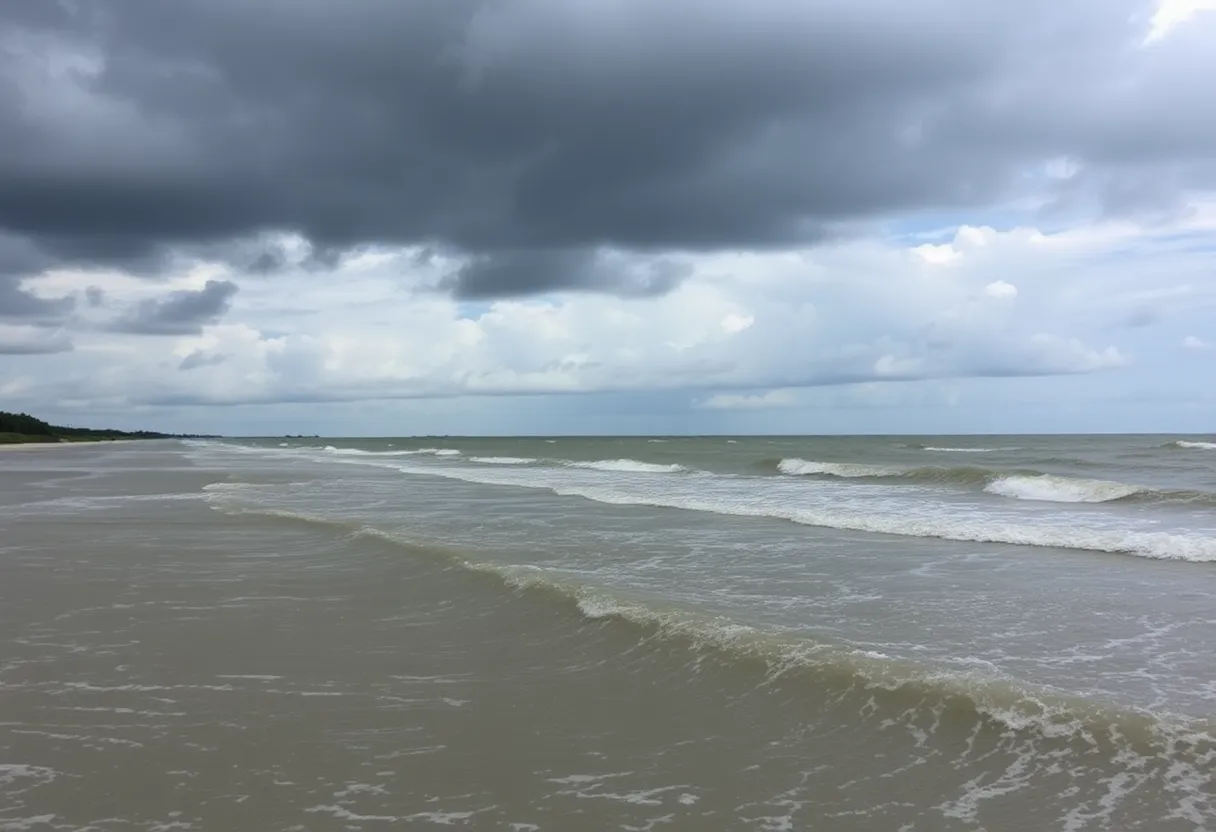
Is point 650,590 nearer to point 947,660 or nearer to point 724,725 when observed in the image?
point 947,660

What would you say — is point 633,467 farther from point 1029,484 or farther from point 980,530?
point 980,530

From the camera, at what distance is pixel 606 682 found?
296 inches

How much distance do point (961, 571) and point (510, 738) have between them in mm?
9912

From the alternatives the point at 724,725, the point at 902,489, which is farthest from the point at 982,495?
the point at 724,725

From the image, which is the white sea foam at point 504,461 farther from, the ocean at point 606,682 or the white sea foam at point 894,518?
the ocean at point 606,682

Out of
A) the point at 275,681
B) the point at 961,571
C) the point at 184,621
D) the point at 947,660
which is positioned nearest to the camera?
the point at 275,681

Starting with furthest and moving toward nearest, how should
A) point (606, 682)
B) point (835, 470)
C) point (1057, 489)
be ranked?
1. point (835, 470)
2. point (1057, 489)
3. point (606, 682)

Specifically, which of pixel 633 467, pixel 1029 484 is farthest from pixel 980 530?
pixel 633 467

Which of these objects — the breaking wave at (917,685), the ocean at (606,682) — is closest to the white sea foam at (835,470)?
the ocean at (606,682)

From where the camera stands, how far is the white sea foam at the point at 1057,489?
2702 centimetres

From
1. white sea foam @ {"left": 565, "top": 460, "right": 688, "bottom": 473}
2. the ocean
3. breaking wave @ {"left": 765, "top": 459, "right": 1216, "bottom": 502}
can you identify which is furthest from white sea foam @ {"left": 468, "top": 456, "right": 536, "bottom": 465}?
the ocean

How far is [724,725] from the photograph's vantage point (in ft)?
21.0

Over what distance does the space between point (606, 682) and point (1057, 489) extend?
26263 millimetres

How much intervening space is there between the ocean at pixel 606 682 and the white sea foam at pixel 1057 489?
10.3 meters
